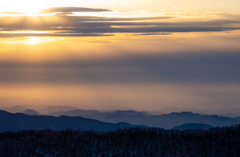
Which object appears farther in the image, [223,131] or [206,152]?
[223,131]

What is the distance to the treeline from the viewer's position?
14961mm

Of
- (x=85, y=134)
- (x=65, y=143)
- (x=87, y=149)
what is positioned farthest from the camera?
(x=85, y=134)

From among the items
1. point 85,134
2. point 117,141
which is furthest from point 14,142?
point 117,141

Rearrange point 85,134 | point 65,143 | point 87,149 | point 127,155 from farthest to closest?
1. point 85,134
2. point 65,143
3. point 87,149
4. point 127,155

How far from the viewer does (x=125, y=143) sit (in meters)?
16.8

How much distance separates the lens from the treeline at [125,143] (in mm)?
14961

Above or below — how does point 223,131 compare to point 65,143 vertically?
above

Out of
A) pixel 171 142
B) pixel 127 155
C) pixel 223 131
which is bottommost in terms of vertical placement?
pixel 127 155

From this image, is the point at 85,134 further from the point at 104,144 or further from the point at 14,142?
the point at 14,142

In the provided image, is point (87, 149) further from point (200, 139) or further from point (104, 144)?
point (200, 139)

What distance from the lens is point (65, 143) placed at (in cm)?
1666

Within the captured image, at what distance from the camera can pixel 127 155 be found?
1466 cm

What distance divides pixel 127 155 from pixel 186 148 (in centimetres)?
311

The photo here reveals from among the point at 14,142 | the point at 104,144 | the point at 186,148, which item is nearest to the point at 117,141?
the point at 104,144
